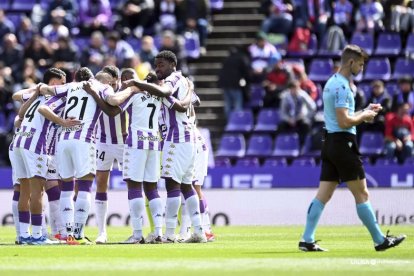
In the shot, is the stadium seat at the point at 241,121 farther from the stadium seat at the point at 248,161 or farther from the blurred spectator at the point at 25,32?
the blurred spectator at the point at 25,32

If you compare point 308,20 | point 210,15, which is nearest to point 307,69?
point 308,20

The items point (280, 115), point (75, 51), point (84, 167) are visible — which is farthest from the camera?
point (75, 51)

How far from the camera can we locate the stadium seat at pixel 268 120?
29.0m

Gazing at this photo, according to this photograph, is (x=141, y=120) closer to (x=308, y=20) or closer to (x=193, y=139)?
(x=193, y=139)

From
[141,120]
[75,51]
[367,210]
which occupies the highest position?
[75,51]

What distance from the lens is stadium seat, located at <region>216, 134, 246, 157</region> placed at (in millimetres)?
28672

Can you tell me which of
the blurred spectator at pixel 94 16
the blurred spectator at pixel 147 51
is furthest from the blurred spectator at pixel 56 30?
the blurred spectator at pixel 147 51

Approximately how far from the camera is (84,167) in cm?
1733

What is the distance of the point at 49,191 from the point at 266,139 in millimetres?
10821

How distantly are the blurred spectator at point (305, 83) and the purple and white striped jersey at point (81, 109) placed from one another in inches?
458

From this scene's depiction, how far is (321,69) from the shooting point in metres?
29.5

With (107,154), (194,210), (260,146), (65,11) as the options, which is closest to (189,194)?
(194,210)

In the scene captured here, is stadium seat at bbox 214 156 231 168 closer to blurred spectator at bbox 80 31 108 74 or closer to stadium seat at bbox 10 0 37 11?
blurred spectator at bbox 80 31 108 74

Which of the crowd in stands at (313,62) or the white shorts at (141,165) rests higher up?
the crowd in stands at (313,62)
